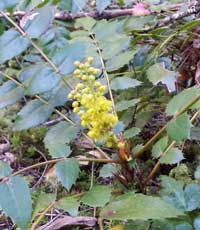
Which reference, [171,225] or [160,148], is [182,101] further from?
[171,225]

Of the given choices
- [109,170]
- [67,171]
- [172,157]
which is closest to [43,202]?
[67,171]

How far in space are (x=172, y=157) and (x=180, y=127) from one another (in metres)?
0.10

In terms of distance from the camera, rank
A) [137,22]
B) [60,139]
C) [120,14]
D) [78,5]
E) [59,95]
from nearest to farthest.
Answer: [60,139] < [59,95] < [78,5] < [137,22] < [120,14]

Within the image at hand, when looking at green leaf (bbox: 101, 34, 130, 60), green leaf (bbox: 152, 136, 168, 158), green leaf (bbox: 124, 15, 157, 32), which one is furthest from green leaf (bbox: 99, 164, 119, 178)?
green leaf (bbox: 124, 15, 157, 32)

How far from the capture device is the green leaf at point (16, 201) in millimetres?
919

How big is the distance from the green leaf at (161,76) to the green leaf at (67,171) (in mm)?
405

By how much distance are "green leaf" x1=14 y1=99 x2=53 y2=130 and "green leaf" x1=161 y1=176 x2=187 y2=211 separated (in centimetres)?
35

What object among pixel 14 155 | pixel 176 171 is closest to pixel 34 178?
pixel 14 155

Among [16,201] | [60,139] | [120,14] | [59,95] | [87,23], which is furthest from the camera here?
[120,14]

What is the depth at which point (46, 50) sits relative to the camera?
1.38 metres

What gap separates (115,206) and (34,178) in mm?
764

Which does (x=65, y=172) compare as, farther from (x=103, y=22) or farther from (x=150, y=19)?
(x=150, y=19)

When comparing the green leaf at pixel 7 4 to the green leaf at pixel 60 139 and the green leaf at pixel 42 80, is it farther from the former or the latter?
the green leaf at pixel 60 139

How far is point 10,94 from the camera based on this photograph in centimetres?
131
